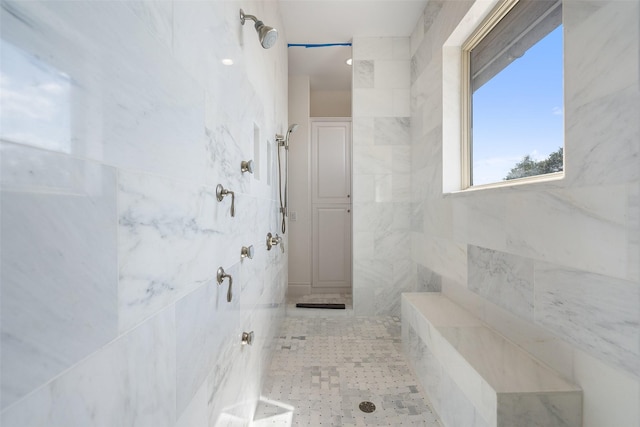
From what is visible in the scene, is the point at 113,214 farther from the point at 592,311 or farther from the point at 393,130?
the point at 393,130

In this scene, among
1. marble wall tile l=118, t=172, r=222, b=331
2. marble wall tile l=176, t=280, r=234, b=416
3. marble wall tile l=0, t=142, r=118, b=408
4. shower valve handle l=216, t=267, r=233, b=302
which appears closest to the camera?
marble wall tile l=0, t=142, r=118, b=408

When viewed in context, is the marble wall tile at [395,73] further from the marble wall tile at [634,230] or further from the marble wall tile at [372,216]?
the marble wall tile at [634,230]

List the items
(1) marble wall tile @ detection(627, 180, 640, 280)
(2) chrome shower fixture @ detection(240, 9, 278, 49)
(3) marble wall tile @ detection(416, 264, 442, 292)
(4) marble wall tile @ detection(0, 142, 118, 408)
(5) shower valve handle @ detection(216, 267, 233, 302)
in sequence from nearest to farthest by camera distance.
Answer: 1. (4) marble wall tile @ detection(0, 142, 118, 408)
2. (1) marble wall tile @ detection(627, 180, 640, 280)
3. (5) shower valve handle @ detection(216, 267, 233, 302)
4. (2) chrome shower fixture @ detection(240, 9, 278, 49)
5. (3) marble wall tile @ detection(416, 264, 442, 292)

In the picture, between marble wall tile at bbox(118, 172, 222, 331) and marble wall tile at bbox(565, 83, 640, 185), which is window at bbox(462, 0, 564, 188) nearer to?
marble wall tile at bbox(565, 83, 640, 185)

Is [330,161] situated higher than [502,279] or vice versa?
[330,161]

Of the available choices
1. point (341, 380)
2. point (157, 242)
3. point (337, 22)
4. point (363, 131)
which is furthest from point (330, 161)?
point (157, 242)

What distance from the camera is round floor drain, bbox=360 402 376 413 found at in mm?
1716

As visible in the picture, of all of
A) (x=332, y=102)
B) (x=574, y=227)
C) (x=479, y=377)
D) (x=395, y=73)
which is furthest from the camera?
(x=332, y=102)

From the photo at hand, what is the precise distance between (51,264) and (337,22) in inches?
122

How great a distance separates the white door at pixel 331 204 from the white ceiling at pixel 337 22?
2.58 feet

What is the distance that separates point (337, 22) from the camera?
9.41ft

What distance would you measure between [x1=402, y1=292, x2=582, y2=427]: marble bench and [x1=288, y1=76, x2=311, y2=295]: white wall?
196 centimetres

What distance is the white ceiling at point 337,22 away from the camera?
8.60 ft

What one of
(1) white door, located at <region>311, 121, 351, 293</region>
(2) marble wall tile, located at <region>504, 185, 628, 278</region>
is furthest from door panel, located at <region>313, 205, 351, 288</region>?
(2) marble wall tile, located at <region>504, 185, 628, 278</region>
